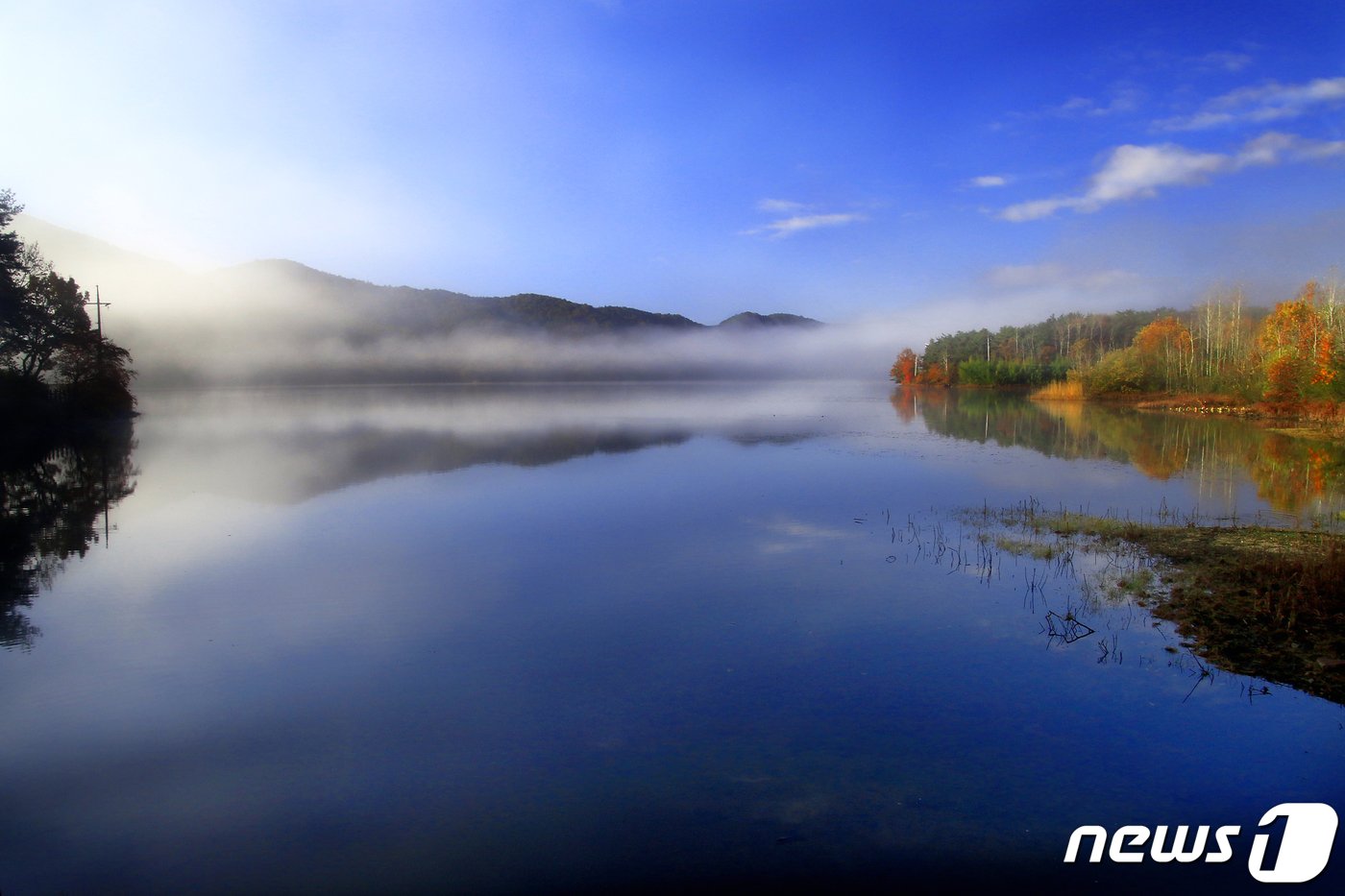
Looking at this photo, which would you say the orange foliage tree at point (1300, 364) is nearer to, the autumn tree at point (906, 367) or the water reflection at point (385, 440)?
the water reflection at point (385, 440)

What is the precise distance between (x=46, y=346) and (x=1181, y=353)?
58022 millimetres

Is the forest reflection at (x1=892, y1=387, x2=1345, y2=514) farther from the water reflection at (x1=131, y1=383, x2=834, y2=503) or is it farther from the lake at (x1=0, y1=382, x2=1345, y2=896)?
the water reflection at (x1=131, y1=383, x2=834, y2=503)

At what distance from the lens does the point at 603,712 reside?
5230mm

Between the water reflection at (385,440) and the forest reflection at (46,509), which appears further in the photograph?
the water reflection at (385,440)

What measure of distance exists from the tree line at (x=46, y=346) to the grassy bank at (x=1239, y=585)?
3048 centimetres

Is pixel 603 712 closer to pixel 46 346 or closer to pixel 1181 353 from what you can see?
pixel 46 346

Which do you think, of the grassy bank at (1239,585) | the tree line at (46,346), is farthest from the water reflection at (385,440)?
the grassy bank at (1239,585)

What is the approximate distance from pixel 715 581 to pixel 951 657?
9.37ft

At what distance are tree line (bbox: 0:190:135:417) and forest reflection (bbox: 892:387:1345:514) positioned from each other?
1225 inches

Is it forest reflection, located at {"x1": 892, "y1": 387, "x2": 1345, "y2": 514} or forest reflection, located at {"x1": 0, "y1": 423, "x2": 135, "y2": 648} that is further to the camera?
forest reflection, located at {"x1": 892, "y1": 387, "x2": 1345, "y2": 514}

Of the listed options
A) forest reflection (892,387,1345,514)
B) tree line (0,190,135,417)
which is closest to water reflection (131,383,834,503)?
tree line (0,190,135,417)

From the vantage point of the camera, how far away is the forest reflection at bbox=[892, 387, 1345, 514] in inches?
560

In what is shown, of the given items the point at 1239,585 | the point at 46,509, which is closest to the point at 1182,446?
the point at 1239,585

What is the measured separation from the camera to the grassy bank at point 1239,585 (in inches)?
229
